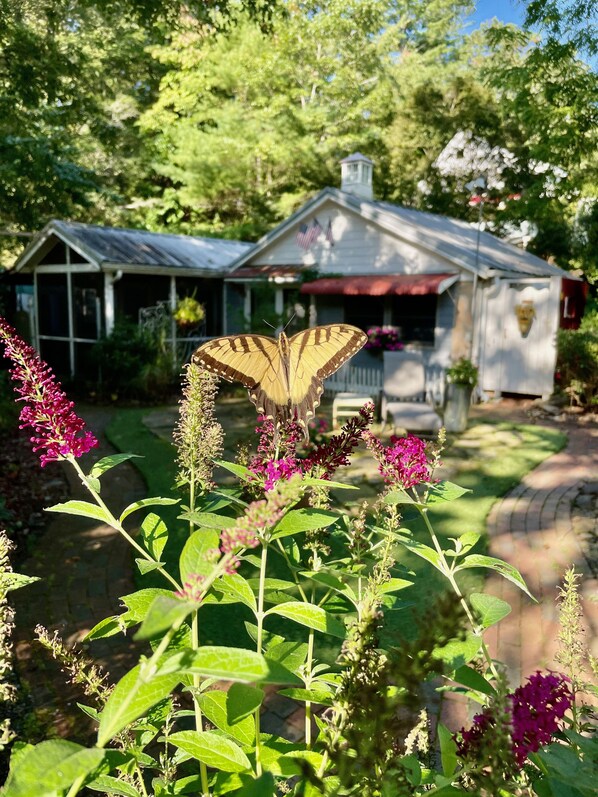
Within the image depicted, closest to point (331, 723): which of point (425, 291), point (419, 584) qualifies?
point (419, 584)

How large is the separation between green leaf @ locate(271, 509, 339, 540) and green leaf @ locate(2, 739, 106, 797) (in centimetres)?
53

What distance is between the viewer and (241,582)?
1176mm

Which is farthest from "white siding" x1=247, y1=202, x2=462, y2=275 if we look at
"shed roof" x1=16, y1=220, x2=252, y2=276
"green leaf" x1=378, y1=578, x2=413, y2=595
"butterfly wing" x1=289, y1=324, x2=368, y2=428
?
"green leaf" x1=378, y1=578, x2=413, y2=595

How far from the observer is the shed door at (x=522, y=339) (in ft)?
40.6

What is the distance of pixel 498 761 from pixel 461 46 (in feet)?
116

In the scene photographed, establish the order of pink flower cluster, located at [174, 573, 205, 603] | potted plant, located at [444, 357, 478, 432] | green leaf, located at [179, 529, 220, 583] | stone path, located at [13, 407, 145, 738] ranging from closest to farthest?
pink flower cluster, located at [174, 573, 205, 603]
green leaf, located at [179, 529, 220, 583]
stone path, located at [13, 407, 145, 738]
potted plant, located at [444, 357, 478, 432]

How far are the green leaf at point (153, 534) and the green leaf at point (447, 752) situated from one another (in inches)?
26.3

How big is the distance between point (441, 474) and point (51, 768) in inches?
268

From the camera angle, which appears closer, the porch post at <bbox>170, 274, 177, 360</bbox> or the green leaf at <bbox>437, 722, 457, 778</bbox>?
the green leaf at <bbox>437, 722, 457, 778</bbox>

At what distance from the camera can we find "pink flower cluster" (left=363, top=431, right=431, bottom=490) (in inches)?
57.9

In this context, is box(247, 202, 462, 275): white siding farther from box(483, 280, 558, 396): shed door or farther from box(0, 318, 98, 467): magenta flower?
box(0, 318, 98, 467): magenta flower

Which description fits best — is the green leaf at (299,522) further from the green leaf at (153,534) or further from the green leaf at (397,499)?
the green leaf at (153,534)

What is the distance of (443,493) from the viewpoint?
57.9 inches

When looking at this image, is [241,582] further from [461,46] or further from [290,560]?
[461,46]
